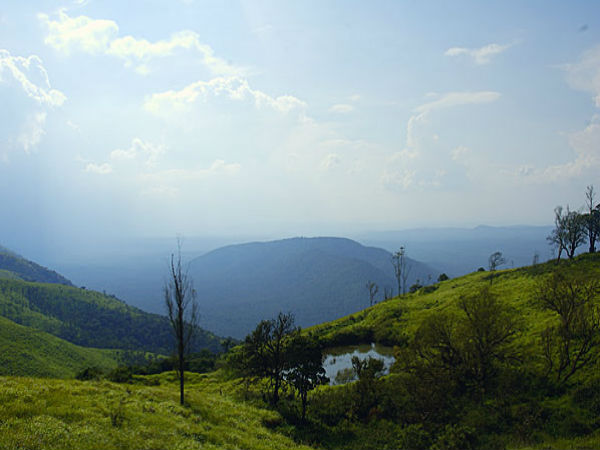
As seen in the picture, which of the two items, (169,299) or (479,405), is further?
(479,405)

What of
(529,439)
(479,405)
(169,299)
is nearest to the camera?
(529,439)

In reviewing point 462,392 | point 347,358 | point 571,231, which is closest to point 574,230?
point 571,231

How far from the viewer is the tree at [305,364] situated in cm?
2916

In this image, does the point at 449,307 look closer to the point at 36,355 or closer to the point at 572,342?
the point at 572,342

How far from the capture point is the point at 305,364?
29562 mm

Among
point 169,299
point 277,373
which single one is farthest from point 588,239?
point 169,299

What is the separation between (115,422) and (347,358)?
1716 inches

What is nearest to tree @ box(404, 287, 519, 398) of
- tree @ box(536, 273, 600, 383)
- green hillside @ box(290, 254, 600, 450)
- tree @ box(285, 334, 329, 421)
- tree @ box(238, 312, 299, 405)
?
green hillside @ box(290, 254, 600, 450)

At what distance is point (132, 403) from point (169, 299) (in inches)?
270

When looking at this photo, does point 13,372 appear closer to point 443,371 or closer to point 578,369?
point 443,371

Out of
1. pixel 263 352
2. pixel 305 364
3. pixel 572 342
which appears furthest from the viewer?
pixel 263 352

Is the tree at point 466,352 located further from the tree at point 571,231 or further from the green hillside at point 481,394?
the tree at point 571,231

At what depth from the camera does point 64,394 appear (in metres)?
20.0

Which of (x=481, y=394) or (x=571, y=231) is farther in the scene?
(x=571, y=231)
